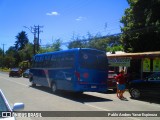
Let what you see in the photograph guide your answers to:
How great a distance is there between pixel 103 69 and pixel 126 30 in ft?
56.5

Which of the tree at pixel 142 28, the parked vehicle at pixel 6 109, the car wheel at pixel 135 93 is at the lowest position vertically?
the car wheel at pixel 135 93

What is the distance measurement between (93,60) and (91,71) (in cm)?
69

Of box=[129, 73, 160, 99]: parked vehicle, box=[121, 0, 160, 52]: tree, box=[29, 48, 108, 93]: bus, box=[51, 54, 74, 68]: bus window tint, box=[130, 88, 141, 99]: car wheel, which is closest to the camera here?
box=[129, 73, 160, 99]: parked vehicle

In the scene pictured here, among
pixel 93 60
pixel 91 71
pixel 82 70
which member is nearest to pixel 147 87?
pixel 91 71

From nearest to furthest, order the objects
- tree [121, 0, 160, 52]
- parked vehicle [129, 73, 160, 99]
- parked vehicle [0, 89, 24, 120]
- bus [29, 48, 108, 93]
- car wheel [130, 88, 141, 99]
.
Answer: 1. parked vehicle [0, 89, 24, 120]
2. parked vehicle [129, 73, 160, 99]
3. bus [29, 48, 108, 93]
4. car wheel [130, 88, 141, 99]
5. tree [121, 0, 160, 52]

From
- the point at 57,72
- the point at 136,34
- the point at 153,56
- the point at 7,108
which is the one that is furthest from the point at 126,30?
the point at 7,108

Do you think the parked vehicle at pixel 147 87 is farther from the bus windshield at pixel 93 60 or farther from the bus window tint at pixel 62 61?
the bus window tint at pixel 62 61

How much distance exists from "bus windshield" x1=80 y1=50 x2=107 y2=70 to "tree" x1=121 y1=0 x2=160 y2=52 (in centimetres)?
1386

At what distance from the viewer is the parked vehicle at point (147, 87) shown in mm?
16688

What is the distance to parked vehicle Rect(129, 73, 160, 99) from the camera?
54.7 ft

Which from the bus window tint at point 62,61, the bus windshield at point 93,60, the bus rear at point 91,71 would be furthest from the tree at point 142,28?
the bus rear at point 91,71

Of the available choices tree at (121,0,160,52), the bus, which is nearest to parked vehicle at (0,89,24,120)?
the bus

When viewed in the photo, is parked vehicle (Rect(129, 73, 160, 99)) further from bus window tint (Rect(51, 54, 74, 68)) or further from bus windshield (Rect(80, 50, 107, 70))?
bus window tint (Rect(51, 54, 74, 68))

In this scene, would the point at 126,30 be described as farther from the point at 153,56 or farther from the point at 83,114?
the point at 83,114
